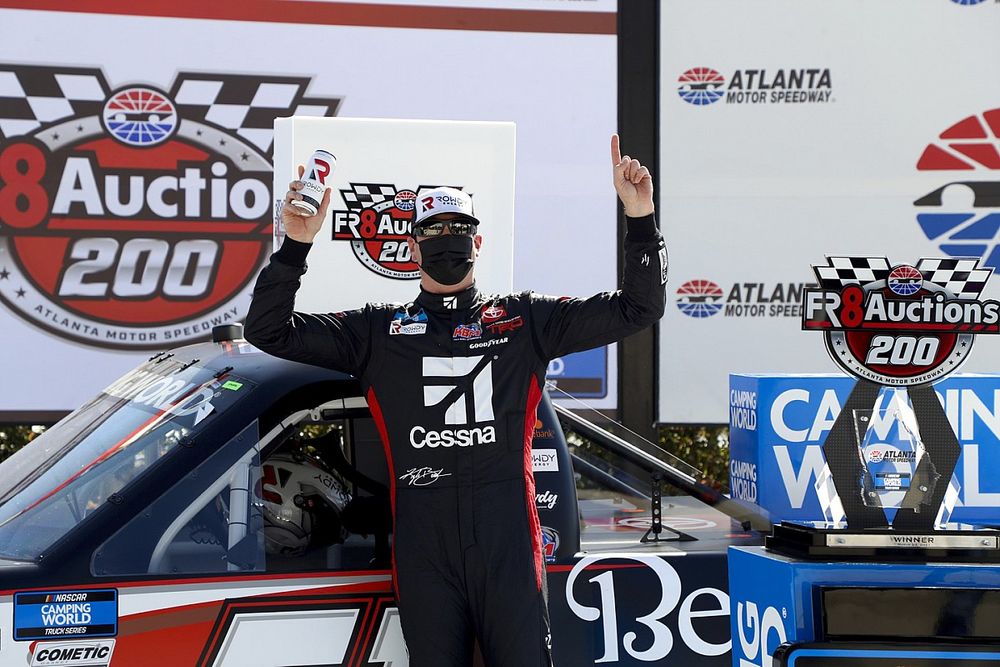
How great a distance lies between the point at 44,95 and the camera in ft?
21.5

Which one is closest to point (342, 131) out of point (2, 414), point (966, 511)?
point (966, 511)

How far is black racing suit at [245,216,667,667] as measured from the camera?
263 centimetres

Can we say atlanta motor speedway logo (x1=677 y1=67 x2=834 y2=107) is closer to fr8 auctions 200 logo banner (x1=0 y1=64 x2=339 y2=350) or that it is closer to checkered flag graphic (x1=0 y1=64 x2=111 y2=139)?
fr8 auctions 200 logo banner (x1=0 y1=64 x2=339 y2=350)

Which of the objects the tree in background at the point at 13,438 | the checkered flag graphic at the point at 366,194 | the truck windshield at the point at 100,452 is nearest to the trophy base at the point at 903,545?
the truck windshield at the point at 100,452

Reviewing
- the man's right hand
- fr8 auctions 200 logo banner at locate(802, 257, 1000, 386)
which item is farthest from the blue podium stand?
the man's right hand

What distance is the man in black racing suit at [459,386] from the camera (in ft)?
8.65

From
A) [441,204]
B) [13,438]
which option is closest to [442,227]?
[441,204]

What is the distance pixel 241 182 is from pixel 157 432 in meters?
4.05

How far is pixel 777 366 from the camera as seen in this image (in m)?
6.89

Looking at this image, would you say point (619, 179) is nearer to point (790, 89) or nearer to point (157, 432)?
point (157, 432)

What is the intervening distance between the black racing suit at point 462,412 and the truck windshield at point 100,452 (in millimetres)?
307

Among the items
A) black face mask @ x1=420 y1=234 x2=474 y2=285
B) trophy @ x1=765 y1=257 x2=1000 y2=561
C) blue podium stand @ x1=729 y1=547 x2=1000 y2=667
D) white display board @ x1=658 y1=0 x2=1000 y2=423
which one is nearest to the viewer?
blue podium stand @ x1=729 y1=547 x2=1000 y2=667

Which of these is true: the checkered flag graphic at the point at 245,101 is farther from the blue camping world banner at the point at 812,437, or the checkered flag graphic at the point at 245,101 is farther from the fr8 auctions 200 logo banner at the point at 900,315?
the fr8 auctions 200 logo banner at the point at 900,315

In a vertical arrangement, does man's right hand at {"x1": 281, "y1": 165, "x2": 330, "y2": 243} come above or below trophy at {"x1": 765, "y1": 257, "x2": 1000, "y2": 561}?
above
